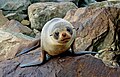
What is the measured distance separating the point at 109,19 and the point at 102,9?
236 millimetres

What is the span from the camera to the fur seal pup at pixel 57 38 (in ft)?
13.4

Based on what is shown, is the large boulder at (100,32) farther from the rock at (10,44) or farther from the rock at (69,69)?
the rock at (69,69)

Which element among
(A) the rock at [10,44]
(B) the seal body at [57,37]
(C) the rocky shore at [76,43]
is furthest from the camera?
(A) the rock at [10,44]

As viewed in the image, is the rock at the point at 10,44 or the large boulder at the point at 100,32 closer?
the rock at the point at 10,44

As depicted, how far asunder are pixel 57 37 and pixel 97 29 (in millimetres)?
2062

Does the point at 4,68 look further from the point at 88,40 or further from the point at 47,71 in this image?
the point at 88,40

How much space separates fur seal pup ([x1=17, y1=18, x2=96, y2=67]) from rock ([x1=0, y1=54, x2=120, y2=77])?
0.12 meters

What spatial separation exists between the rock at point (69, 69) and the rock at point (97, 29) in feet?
5.44

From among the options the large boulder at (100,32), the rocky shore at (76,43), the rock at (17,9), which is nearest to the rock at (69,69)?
the rocky shore at (76,43)

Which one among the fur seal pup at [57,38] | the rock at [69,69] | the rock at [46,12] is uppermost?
the fur seal pup at [57,38]

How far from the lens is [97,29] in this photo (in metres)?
6.05

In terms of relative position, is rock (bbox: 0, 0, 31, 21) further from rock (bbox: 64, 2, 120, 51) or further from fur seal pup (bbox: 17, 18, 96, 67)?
fur seal pup (bbox: 17, 18, 96, 67)

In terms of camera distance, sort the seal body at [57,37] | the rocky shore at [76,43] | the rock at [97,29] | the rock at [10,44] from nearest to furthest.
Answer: the seal body at [57,37], the rocky shore at [76,43], the rock at [10,44], the rock at [97,29]

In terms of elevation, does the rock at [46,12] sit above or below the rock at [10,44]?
below
